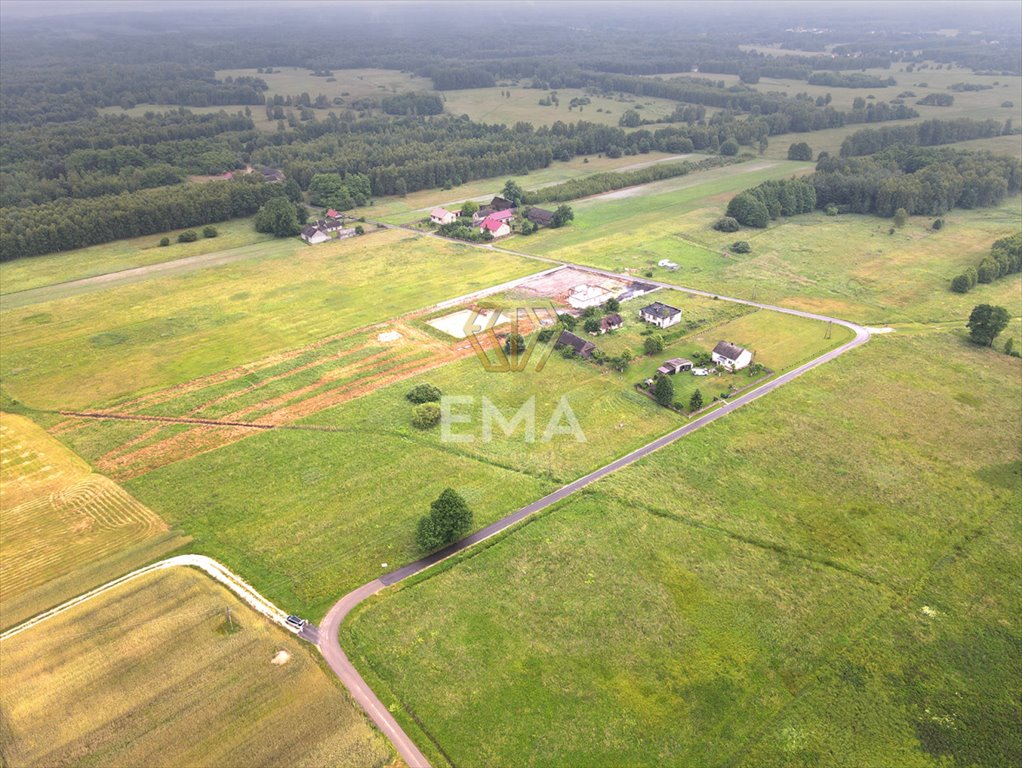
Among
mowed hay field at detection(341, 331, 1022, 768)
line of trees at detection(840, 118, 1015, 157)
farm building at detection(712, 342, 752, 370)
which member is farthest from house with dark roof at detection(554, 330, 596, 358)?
line of trees at detection(840, 118, 1015, 157)

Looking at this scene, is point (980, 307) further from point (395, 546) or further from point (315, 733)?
point (315, 733)

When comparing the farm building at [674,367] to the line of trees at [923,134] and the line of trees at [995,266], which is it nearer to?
the line of trees at [995,266]

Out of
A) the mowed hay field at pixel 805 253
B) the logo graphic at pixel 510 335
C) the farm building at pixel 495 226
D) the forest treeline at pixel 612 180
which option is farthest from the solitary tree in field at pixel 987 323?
the forest treeline at pixel 612 180

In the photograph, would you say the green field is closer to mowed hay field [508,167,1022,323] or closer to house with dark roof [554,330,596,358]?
mowed hay field [508,167,1022,323]

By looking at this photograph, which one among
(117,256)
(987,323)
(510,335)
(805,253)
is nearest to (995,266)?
(805,253)

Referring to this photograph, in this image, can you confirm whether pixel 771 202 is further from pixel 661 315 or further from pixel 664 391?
pixel 664 391
